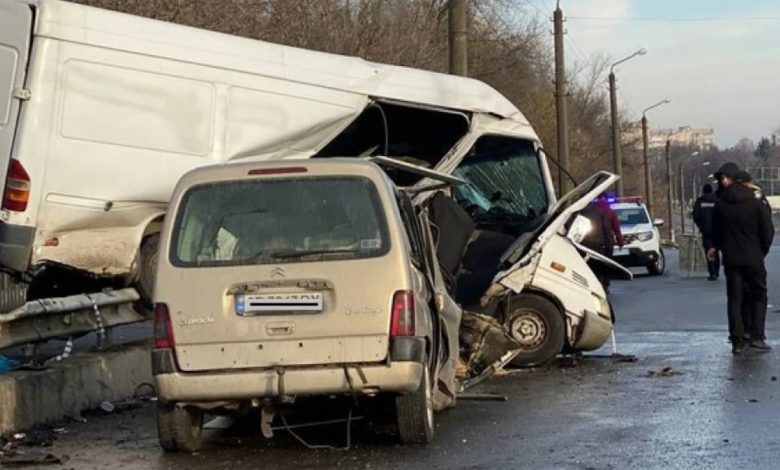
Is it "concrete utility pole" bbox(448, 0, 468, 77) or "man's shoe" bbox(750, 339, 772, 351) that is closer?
"man's shoe" bbox(750, 339, 772, 351)

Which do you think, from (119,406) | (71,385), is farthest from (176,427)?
(119,406)

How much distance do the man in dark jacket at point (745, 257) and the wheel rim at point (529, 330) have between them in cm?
203

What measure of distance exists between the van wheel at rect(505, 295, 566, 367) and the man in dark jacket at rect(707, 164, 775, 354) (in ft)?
6.22

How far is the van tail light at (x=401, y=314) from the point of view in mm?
7016

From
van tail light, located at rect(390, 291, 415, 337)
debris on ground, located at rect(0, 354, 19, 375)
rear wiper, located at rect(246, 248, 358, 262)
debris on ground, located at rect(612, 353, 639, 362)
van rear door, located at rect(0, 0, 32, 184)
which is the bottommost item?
debris on ground, located at rect(612, 353, 639, 362)

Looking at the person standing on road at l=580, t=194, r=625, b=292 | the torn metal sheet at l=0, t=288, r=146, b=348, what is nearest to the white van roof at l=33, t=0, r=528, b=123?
the torn metal sheet at l=0, t=288, r=146, b=348

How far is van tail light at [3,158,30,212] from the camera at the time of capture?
9641 millimetres

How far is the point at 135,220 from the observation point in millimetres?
10477

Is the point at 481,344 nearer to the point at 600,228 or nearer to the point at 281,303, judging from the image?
the point at 281,303

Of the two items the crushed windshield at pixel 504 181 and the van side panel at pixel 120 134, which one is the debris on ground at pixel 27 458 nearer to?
the van side panel at pixel 120 134

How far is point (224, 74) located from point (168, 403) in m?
4.42

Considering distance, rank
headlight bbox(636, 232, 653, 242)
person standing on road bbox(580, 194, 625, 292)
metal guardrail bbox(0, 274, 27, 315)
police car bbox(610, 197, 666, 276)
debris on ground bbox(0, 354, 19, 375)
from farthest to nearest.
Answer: headlight bbox(636, 232, 653, 242)
police car bbox(610, 197, 666, 276)
person standing on road bbox(580, 194, 625, 292)
metal guardrail bbox(0, 274, 27, 315)
debris on ground bbox(0, 354, 19, 375)

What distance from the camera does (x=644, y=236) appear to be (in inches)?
1080

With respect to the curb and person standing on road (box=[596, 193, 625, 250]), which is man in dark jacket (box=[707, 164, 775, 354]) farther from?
the curb
